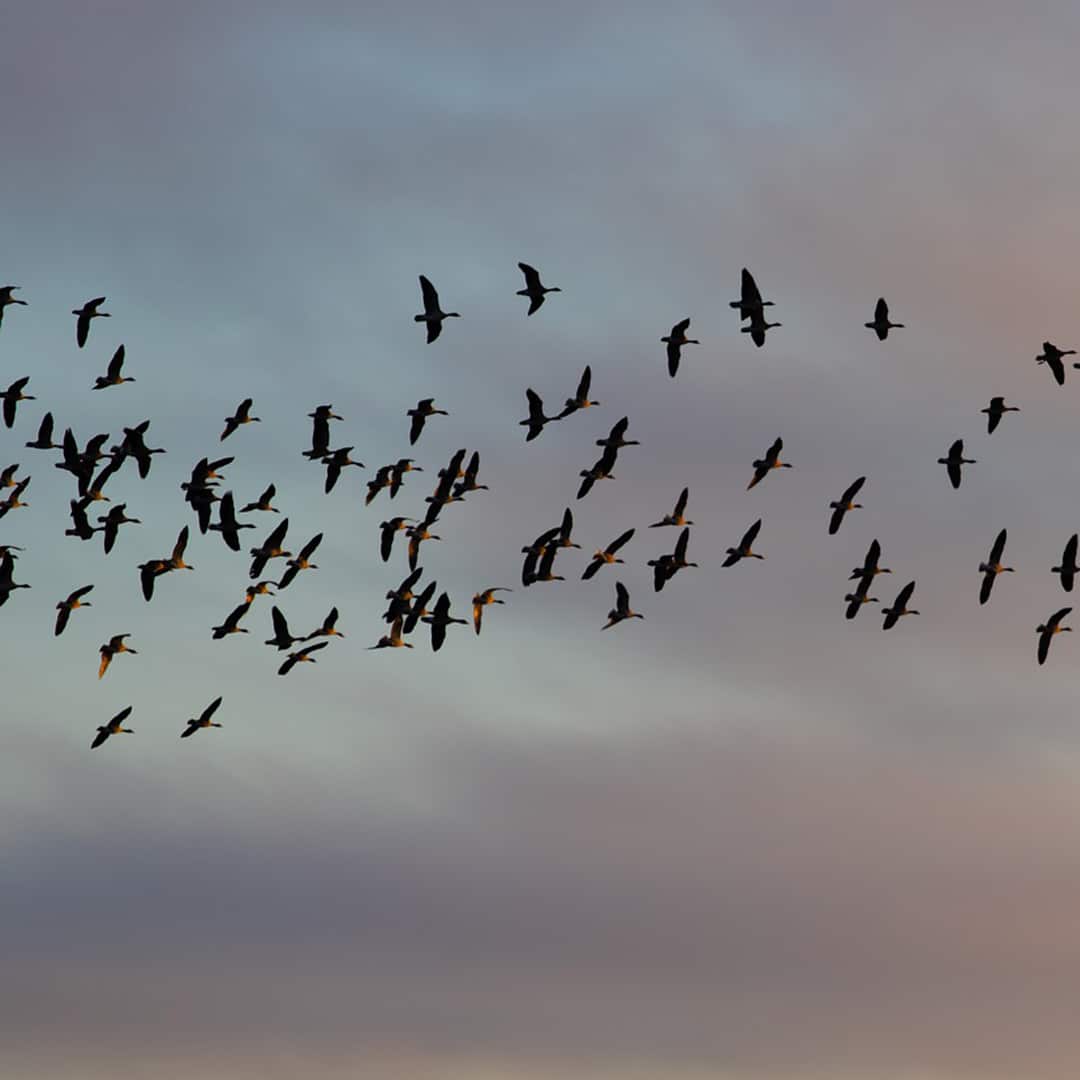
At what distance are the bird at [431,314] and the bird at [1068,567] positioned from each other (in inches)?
835

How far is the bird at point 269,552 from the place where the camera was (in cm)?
8619

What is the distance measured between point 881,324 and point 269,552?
862 inches

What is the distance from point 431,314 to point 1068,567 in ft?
72.9

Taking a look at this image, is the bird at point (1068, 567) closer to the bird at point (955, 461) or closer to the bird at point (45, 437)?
the bird at point (955, 461)

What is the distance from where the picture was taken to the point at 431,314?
8144cm

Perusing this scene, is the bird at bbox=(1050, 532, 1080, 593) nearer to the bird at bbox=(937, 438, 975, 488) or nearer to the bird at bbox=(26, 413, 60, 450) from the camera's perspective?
the bird at bbox=(937, 438, 975, 488)

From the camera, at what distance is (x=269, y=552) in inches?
3418

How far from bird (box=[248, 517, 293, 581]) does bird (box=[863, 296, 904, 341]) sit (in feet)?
69.5

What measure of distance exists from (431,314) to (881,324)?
14.2 metres

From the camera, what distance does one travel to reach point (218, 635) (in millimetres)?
83062

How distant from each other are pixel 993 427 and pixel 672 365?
1110 centimetres

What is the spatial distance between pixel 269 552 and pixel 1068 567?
2646cm

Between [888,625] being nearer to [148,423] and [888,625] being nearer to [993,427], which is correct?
[993,427]

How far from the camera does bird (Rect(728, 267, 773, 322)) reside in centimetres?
8069
